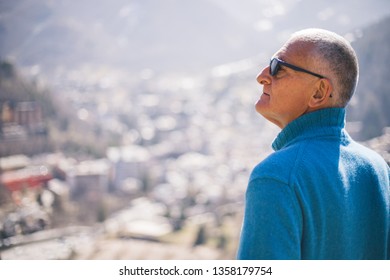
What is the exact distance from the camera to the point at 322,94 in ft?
2.68

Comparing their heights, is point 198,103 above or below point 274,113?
above

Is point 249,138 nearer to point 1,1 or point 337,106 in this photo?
point 1,1

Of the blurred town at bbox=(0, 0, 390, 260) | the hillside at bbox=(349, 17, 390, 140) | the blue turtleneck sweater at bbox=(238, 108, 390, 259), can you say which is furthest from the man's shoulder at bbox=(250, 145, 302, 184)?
the hillside at bbox=(349, 17, 390, 140)

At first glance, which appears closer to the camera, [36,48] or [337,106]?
[337,106]

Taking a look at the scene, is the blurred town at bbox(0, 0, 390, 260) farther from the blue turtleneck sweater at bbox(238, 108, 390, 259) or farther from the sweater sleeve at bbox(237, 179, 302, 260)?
the sweater sleeve at bbox(237, 179, 302, 260)

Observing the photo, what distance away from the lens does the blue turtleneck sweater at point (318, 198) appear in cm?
67

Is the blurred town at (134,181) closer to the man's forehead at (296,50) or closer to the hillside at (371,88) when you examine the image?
the hillside at (371,88)

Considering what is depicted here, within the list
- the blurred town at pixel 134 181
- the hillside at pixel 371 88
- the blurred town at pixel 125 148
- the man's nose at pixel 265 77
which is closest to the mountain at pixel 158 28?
the blurred town at pixel 125 148

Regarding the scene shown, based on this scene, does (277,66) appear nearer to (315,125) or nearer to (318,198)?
(315,125)

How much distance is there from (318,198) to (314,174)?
1.5 inches

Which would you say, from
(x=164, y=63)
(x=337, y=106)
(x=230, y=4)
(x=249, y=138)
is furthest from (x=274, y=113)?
(x=164, y=63)

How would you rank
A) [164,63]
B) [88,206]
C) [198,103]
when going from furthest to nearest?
[164,63], [198,103], [88,206]

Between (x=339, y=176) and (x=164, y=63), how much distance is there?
4688 cm

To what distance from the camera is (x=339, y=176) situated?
748mm
